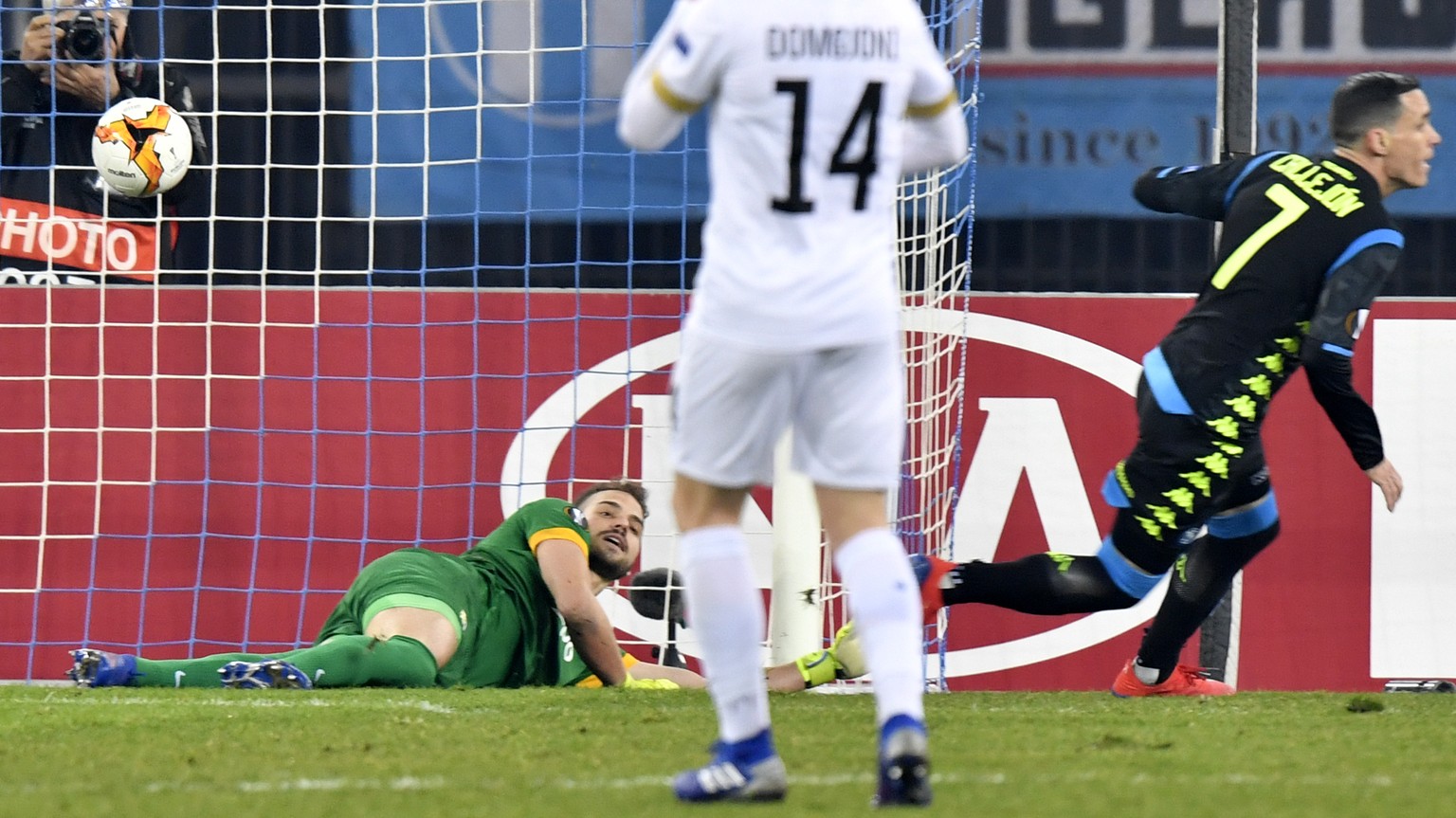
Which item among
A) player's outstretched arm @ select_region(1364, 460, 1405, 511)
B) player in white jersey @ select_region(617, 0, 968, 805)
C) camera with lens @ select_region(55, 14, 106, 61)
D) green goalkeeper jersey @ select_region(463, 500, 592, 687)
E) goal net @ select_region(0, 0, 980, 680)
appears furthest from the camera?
camera with lens @ select_region(55, 14, 106, 61)

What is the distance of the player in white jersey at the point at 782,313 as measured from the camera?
8.95 ft

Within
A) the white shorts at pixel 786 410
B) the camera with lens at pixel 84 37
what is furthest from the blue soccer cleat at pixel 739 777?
the camera with lens at pixel 84 37

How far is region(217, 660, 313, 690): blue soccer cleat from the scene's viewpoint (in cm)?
477

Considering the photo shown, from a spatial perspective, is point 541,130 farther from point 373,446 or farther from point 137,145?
point 137,145

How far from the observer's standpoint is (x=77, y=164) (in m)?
6.30

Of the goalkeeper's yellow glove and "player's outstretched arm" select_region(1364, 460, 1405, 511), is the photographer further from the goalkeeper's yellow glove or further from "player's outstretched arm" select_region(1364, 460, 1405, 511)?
"player's outstretched arm" select_region(1364, 460, 1405, 511)

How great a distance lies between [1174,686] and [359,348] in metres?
2.91

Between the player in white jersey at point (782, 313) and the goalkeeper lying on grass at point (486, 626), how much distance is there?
188cm

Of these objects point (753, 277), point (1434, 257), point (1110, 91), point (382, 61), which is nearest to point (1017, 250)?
point (1110, 91)

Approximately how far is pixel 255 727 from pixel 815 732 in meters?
1.19

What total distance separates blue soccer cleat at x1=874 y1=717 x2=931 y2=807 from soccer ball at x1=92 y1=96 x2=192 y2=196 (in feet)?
13.8

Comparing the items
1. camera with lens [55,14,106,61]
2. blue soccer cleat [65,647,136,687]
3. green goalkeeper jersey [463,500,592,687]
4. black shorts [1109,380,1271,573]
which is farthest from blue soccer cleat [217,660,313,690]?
camera with lens [55,14,106,61]

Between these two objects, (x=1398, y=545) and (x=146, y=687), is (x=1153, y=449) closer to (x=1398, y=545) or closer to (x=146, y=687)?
(x=1398, y=545)

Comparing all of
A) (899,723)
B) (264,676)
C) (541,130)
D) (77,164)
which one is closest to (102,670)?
(264,676)
